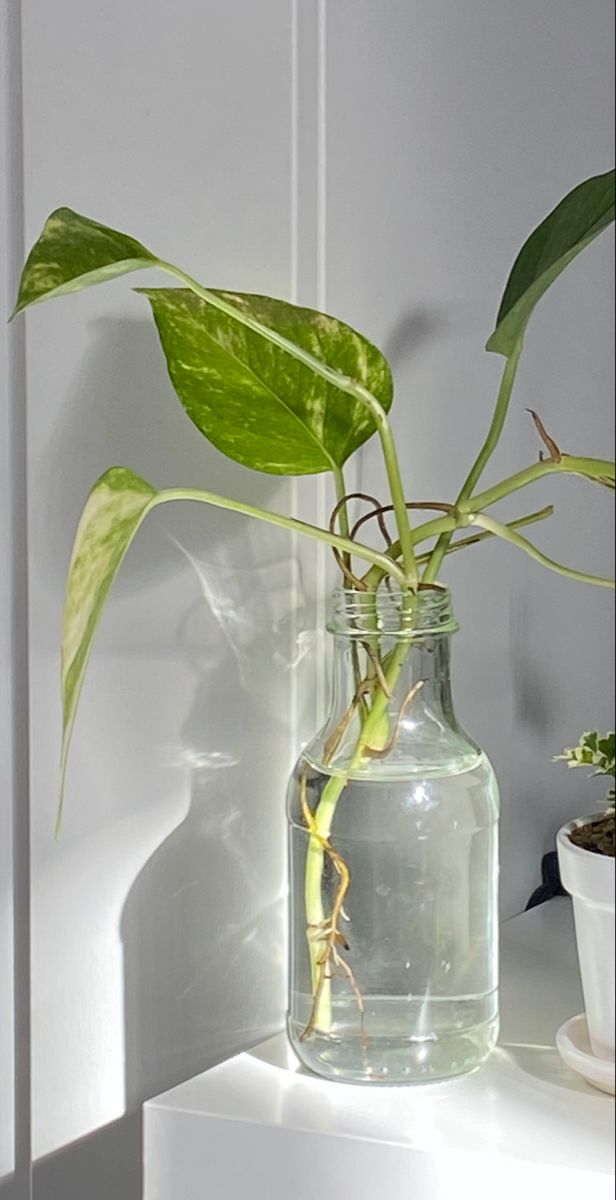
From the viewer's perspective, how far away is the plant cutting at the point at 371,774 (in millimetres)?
735

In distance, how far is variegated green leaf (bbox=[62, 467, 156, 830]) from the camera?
60 cm

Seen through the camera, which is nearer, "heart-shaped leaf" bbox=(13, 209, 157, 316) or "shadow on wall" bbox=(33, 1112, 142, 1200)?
"heart-shaped leaf" bbox=(13, 209, 157, 316)

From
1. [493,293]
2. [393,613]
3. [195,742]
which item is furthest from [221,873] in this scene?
[493,293]

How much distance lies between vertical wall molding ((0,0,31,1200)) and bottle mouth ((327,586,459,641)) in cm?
16

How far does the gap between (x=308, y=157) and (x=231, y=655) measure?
0.28 m

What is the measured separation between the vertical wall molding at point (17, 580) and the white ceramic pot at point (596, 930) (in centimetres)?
25

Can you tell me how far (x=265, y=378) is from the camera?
2.45 feet

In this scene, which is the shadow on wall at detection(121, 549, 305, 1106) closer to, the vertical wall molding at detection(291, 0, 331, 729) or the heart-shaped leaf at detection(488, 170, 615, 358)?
the vertical wall molding at detection(291, 0, 331, 729)

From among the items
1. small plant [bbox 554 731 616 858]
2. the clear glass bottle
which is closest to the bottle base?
the clear glass bottle

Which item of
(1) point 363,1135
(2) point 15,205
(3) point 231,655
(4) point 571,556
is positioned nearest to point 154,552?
(3) point 231,655

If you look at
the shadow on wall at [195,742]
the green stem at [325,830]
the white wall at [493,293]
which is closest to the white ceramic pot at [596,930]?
the green stem at [325,830]

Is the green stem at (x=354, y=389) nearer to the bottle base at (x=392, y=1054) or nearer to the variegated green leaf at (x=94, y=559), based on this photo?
the variegated green leaf at (x=94, y=559)

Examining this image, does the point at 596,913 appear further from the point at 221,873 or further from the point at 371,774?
the point at 221,873

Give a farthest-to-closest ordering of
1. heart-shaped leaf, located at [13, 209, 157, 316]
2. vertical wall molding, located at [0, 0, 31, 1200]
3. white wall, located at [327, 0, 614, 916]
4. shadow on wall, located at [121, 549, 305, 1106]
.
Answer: white wall, located at [327, 0, 614, 916]
shadow on wall, located at [121, 549, 305, 1106]
vertical wall molding, located at [0, 0, 31, 1200]
heart-shaped leaf, located at [13, 209, 157, 316]
